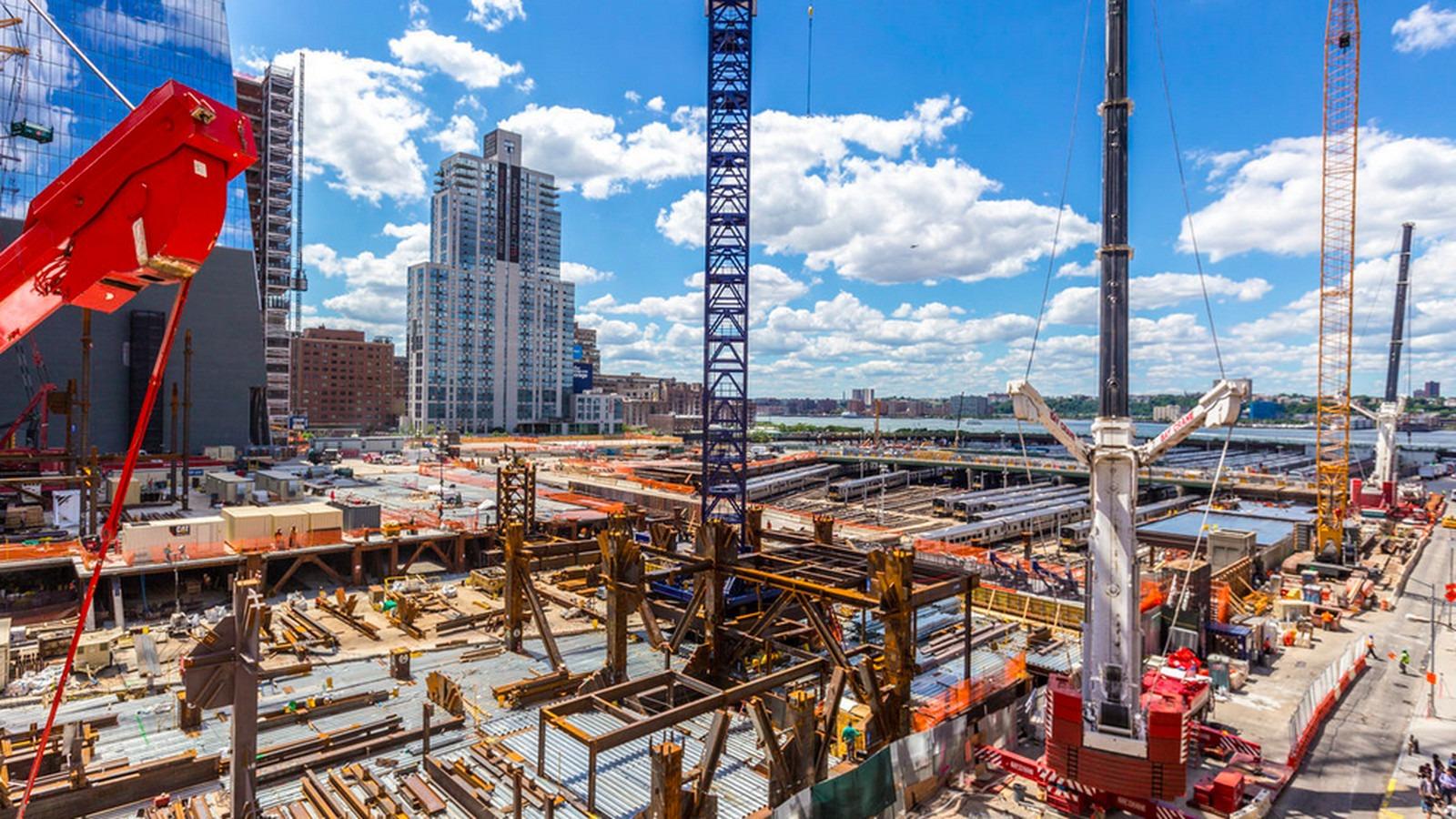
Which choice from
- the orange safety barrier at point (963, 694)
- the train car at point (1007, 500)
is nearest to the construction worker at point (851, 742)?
the orange safety barrier at point (963, 694)

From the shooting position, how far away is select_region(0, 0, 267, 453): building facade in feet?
230

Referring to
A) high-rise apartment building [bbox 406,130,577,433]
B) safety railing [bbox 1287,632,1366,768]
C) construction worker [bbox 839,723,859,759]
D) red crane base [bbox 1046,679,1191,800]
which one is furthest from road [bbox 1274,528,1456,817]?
high-rise apartment building [bbox 406,130,577,433]

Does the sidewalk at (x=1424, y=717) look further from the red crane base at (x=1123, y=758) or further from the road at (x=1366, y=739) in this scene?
the red crane base at (x=1123, y=758)

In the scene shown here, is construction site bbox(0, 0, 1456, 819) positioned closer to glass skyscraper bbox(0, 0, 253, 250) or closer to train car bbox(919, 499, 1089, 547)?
train car bbox(919, 499, 1089, 547)

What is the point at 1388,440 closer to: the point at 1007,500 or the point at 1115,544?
the point at 1007,500

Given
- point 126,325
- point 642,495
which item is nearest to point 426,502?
point 642,495

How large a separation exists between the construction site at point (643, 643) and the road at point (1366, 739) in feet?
1.62

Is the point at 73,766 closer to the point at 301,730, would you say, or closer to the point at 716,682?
the point at 301,730

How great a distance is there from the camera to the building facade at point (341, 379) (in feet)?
580

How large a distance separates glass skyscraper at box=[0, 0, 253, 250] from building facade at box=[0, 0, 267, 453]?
10 cm

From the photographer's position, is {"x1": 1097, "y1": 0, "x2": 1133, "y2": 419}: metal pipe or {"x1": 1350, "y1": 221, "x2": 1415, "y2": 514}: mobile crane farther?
{"x1": 1350, "y1": 221, "x2": 1415, "y2": 514}: mobile crane

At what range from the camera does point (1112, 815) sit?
1792cm

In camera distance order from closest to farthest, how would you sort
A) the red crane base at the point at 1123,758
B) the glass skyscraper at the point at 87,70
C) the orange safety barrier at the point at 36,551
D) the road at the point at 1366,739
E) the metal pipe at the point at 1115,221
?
1. the red crane base at the point at 1123,758
2. the road at the point at 1366,739
3. the metal pipe at the point at 1115,221
4. the orange safety barrier at the point at 36,551
5. the glass skyscraper at the point at 87,70

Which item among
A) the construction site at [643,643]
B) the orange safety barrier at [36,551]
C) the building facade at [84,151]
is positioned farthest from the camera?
the building facade at [84,151]
